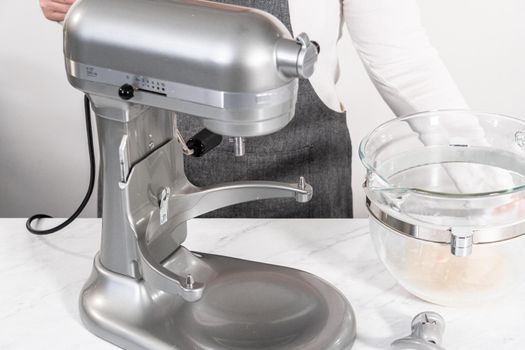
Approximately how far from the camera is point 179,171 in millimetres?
989

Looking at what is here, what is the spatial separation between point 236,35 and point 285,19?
652 millimetres

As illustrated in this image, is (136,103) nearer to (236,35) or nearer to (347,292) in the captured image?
(236,35)

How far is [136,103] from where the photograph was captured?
2.79 ft

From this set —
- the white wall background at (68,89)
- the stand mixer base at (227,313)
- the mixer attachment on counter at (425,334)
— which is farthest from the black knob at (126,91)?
the white wall background at (68,89)

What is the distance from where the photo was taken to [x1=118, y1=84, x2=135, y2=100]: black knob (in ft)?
2.70

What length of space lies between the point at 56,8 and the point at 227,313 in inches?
26.0

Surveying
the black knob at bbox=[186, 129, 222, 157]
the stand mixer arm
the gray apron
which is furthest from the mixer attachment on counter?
the gray apron

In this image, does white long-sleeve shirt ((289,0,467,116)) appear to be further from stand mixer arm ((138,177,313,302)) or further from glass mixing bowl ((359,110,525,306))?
stand mixer arm ((138,177,313,302))

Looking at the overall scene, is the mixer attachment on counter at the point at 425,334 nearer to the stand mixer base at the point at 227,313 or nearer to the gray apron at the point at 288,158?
the stand mixer base at the point at 227,313

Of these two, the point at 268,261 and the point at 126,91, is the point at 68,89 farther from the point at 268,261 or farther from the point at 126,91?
the point at 126,91

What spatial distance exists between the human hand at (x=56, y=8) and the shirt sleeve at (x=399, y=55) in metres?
0.45

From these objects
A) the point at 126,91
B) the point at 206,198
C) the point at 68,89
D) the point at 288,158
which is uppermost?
the point at 126,91

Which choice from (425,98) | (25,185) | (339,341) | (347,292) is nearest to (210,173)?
(425,98)

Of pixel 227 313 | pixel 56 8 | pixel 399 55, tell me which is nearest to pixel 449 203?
pixel 227 313
